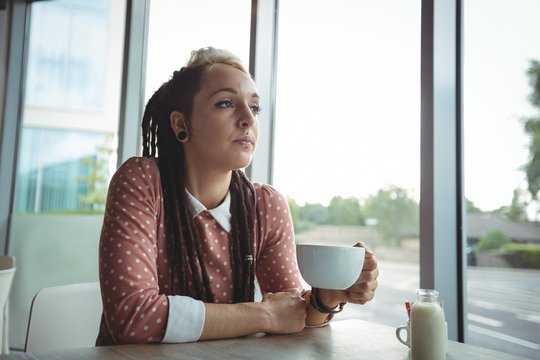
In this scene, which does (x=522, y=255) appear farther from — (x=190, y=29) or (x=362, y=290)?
(x=190, y=29)

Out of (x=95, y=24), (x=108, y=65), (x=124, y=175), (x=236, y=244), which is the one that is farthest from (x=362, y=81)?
(x=95, y=24)

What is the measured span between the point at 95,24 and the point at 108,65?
32 centimetres

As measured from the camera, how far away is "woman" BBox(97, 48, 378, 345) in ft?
2.86

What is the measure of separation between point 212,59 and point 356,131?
0.67 meters

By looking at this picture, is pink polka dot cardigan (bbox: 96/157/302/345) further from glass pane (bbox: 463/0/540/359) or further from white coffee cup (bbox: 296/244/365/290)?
glass pane (bbox: 463/0/540/359)

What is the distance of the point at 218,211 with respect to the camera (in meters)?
1.18

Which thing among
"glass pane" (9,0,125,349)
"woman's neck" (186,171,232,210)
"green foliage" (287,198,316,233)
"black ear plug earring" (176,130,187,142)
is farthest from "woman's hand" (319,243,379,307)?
"glass pane" (9,0,125,349)

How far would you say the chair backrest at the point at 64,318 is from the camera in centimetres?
111

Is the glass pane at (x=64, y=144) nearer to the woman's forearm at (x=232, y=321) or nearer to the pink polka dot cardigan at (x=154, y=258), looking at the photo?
the pink polka dot cardigan at (x=154, y=258)

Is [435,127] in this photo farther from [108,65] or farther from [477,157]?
[108,65]

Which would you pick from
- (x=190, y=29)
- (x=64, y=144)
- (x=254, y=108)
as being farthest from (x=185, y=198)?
(x=64, y=144)

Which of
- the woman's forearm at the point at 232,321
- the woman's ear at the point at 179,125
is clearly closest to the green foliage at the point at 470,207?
the woman's forearm at the point at 232,321

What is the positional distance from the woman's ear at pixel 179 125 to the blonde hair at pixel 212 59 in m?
0.14

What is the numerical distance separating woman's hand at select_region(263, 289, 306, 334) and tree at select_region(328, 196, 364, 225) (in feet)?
2.62
